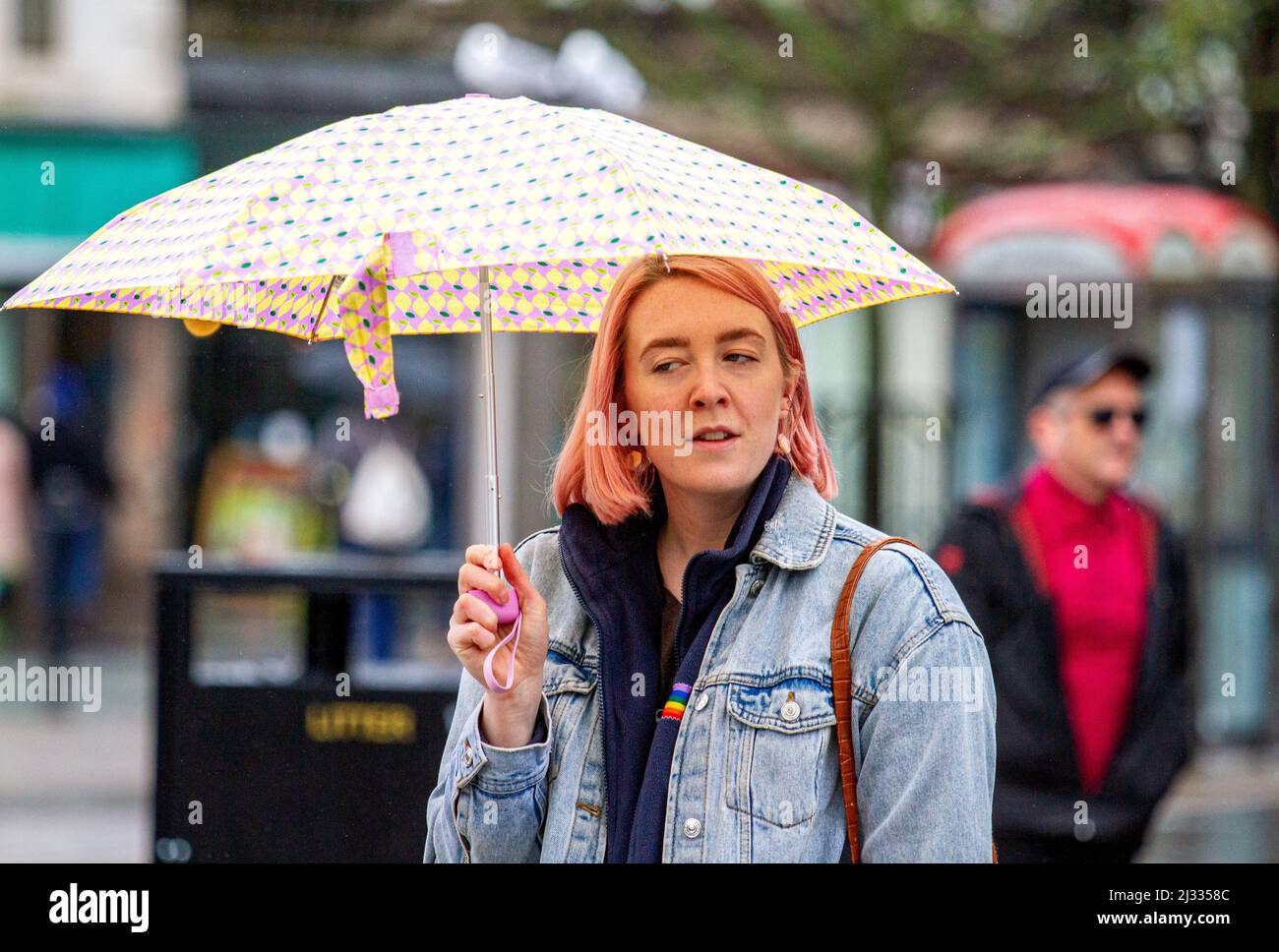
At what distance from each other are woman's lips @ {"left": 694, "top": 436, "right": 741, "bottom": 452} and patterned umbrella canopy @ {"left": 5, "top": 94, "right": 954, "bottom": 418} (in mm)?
290

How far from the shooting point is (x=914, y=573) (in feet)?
8.29

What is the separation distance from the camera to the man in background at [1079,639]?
4293 mm

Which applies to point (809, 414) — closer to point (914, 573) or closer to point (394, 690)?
point (914, 573)

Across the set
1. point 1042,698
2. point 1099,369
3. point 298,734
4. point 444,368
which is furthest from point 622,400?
point 444,368

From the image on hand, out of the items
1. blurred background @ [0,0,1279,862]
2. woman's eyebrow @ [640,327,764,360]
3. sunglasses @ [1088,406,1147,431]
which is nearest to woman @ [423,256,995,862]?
woman's eyebrow @ [640,327,764,360]

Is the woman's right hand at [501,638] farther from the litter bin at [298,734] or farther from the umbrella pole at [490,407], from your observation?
the litter bin at [298,734]

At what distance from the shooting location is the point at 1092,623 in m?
4.48

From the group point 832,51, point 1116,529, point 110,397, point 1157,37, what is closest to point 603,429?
point 1116,529

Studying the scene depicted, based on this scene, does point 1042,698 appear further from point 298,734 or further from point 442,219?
point 442,219

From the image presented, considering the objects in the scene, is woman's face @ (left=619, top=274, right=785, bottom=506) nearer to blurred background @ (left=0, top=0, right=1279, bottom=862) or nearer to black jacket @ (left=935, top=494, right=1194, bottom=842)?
blurred background @ (left=0, top=0, right=1279, bottom=862)

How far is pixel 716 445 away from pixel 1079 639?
7.17 feet

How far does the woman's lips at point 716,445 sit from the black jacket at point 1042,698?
1.93m

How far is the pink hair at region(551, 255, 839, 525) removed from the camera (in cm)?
266
